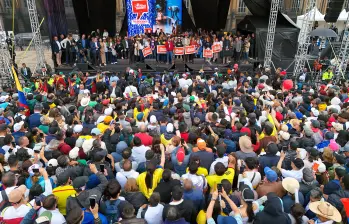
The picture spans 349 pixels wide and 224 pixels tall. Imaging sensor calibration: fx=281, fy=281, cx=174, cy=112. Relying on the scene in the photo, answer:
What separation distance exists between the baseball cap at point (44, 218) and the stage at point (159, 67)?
10884mm

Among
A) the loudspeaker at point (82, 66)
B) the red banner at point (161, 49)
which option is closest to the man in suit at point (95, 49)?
the loudspeaker at point (82, 66)

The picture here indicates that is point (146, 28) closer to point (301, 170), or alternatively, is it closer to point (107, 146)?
point (107, 146)

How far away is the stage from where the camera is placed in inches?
538

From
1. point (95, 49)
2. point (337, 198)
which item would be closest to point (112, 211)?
point (337, 198)

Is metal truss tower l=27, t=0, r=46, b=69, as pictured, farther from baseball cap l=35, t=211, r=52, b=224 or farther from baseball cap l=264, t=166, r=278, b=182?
baseball cap l=264, t=166, r=278, b=182

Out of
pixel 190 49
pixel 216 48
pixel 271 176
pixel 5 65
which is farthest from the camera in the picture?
pixel 216 48

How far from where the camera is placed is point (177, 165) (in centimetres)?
432

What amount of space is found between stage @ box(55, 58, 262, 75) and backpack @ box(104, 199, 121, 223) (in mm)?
10458

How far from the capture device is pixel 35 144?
491cm

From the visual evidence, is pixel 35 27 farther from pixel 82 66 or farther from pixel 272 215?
pixel 272 215

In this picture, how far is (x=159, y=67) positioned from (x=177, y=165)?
9.69 metres

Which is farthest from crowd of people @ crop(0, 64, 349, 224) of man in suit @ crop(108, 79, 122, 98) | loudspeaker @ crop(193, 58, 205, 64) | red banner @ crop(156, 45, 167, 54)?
loudspeaker @ crop(193, 58, 205, 64)

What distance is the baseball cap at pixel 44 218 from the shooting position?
272 cm

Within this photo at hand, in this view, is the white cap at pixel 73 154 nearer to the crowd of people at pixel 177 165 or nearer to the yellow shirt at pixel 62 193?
the crowd of people at pixel 177 165
